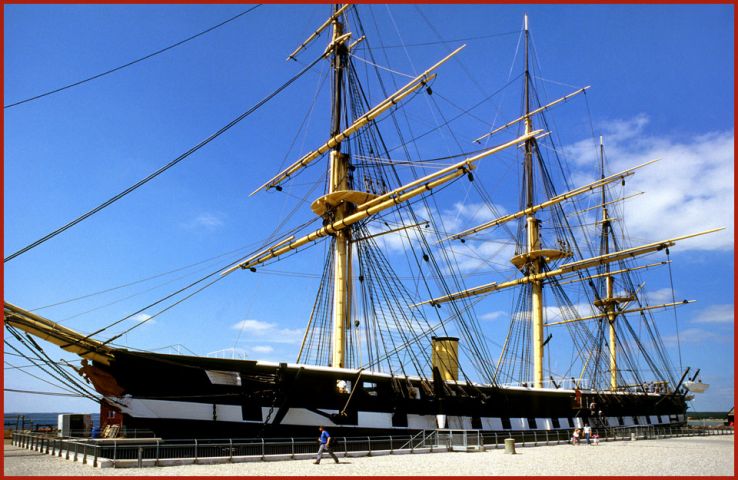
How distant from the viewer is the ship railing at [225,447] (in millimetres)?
16672

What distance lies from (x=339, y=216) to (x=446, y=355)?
8.74 m

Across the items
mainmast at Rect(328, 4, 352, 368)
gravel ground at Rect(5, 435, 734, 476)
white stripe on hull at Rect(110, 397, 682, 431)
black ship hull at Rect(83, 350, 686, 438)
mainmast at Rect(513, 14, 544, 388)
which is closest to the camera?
gravel ground at Rect(5, 435, 734, 476)

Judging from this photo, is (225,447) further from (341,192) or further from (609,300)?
(609,300)

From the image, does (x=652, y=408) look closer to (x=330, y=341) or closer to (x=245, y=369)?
(x=330, y=341)

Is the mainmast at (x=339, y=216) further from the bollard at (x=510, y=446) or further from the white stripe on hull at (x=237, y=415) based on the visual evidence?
the bollard at (x=510, y=446)

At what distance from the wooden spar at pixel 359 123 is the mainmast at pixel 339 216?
46cm

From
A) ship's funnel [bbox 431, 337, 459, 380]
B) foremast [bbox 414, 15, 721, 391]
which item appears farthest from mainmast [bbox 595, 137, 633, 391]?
ship's funnel [bbox 431, 337, 459, 380]

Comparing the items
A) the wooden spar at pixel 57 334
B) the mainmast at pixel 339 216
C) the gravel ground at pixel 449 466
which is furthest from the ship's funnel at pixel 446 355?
the wooden spar at pixel 57 334

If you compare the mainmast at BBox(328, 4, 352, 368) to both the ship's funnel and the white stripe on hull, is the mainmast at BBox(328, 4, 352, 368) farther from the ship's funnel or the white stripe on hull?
the ship's funnel

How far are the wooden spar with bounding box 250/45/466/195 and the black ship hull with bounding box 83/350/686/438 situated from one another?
42.1ft

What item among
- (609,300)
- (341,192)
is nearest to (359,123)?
(341,192)

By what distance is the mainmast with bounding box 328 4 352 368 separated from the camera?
1036 inches

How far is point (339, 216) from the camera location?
2959 cm

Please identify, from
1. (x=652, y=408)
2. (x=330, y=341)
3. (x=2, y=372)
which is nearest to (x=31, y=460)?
(x=2, y=372)
